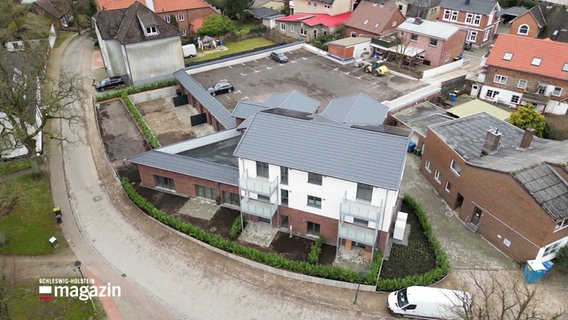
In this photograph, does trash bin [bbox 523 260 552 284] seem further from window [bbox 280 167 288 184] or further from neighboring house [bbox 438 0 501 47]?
neighboring house [bbox 438 0 501 47]

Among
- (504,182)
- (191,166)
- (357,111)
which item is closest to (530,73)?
(357,111)

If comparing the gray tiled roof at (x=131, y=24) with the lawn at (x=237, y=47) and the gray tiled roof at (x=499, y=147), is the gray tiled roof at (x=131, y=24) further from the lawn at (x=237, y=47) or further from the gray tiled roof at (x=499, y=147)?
the gray tiled roof at (x=499, y=147)

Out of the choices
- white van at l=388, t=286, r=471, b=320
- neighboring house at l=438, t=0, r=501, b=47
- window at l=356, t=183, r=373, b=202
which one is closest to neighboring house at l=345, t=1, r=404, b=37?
neighboring house at l=438, t=0, r=501, b=47

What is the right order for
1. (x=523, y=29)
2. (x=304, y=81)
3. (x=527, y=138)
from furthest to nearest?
(x=523, y=29)
(x=304, y=81)
(x=527, y=138)

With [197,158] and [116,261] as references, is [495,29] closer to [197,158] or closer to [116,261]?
[197,158]

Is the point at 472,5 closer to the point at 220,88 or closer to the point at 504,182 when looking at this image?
the point at 220,88

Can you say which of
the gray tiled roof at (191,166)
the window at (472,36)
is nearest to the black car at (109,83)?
the gray tiled roof at (191,166)
